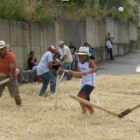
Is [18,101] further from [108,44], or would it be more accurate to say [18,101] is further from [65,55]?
[108,44]

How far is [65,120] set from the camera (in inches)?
319

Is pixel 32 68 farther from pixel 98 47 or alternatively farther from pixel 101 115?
pixel 98 47

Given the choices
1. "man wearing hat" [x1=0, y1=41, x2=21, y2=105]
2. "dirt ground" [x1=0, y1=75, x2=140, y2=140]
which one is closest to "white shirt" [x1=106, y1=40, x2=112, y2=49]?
"dirt ground" [x1=0, y1=75, x2=140, y2=140]

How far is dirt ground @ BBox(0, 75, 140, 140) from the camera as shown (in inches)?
277

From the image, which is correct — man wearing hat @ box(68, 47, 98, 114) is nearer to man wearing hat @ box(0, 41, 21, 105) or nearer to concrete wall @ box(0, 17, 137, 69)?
man wearing hat @ box(0, 41, 21, 105)

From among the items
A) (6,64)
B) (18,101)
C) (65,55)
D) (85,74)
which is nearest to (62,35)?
(65,55)

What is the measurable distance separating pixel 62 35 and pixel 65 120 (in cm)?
1225

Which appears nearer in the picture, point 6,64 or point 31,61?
point 6,64

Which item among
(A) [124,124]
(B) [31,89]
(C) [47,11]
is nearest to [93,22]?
(C) [47,11]

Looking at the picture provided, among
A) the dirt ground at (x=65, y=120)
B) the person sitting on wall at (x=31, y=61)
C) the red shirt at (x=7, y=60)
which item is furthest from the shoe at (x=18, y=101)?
the person sitting on wall at (x=31, y=61)

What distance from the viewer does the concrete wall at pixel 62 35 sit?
15766 millimetres

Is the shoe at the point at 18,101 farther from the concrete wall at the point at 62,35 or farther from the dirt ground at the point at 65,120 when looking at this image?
the concrete wall at the point at 62,35

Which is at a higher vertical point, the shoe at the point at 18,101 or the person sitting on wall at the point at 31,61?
the person sitting on wall at the point at 31,61

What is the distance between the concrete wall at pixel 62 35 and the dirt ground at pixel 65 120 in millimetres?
4171
